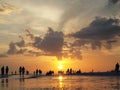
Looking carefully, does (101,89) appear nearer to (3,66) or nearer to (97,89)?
(97,89)

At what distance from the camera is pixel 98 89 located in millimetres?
46500

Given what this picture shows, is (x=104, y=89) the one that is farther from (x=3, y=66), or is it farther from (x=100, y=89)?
(x=3, y=66)

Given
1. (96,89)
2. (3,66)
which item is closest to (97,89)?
(96,89)

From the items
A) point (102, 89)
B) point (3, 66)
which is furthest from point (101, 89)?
point (3, 66)

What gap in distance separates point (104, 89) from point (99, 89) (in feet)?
2.69

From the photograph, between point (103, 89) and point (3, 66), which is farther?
point (3, 66)

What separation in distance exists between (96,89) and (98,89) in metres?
0.39

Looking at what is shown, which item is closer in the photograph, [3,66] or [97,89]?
[97,89]

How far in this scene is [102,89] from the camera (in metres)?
46.4

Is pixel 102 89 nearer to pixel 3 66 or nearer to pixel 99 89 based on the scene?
pixel 99 89

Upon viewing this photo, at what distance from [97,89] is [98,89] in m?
0.20

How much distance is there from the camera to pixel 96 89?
46344 millimetres

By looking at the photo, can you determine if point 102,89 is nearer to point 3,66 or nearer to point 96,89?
point 96,89

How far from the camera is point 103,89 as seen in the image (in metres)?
46.3
